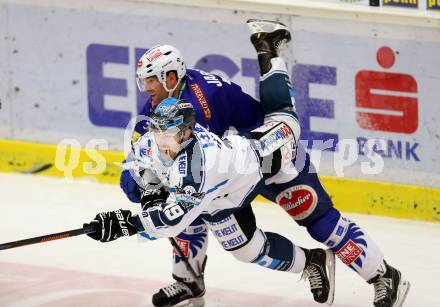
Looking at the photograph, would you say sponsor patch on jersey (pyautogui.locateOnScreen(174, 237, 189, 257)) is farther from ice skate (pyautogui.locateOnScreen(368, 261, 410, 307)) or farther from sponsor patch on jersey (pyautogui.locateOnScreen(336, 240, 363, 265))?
ice skate (pyautogui.locateOnScreen(368, 261, 410, 307))

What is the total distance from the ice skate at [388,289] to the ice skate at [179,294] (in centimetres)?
88

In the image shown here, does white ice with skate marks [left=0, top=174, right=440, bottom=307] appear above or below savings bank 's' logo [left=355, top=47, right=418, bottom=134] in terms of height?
below

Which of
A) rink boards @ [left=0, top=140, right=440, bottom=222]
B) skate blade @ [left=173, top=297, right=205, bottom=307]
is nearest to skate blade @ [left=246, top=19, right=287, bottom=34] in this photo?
skate blade @ [left=173, top=297, right=205, bottom=307]

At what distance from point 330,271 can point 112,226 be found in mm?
1203

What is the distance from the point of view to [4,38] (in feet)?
28.5

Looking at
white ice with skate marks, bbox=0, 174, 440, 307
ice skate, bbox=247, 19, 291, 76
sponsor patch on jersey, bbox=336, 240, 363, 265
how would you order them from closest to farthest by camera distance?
sponsor patch on jersey, bbox=336, 240, 363, 265
ice skate, bbox=247, 19, 291, 76
white ice with skate marks, bbox=0, 174, 440, 307

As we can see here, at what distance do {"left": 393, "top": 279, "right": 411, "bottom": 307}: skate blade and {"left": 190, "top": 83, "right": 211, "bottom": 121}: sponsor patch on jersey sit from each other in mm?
1254

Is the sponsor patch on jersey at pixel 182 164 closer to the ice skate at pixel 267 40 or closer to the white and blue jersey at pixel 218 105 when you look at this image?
the white and blue jersey at pixel 218 105

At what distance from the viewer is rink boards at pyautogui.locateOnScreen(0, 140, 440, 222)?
779 cm

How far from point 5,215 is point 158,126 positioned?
8.46 ft

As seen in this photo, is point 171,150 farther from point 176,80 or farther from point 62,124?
point 62,124

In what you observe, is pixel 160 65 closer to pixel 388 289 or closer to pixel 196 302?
pixel 196 302

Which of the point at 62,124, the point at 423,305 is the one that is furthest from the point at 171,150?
the point at 62,124

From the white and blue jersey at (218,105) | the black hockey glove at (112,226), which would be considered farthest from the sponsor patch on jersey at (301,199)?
the black hockey glove at (112,226)
